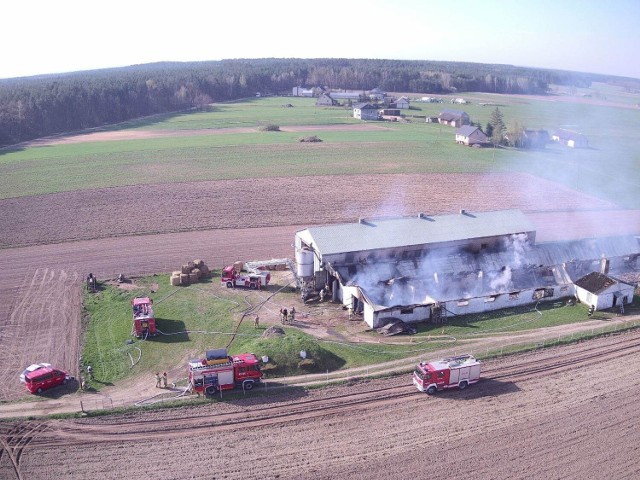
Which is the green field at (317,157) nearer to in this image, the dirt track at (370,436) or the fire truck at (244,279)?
the fire truck at (244,279)

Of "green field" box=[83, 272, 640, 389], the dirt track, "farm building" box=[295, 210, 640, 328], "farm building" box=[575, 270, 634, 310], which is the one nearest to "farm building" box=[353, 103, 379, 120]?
"farm building" box=[295, 210, 640, 328]

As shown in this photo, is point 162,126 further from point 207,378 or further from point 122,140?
point 207,378

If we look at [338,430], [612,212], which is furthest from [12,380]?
[612,212]

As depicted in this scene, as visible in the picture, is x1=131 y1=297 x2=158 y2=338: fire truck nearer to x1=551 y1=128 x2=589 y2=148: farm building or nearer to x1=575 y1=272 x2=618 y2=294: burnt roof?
x1=575 y1=272 x2=618 y2=294: burnt roof

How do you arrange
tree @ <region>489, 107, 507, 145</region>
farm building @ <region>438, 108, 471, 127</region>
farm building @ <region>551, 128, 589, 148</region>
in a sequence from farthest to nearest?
farm building @ <region>438, 108, 471, 127</region>, tree @ <region>489, 107, 507, 145</region>, farm building @ <region>551, 128, 589, 148</region>

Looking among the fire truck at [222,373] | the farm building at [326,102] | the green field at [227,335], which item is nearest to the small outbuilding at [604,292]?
the green field at [227,335]

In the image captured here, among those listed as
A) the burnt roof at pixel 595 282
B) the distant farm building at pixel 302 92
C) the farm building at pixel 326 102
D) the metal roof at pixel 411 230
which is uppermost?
the distant farm building at pixel 302 92

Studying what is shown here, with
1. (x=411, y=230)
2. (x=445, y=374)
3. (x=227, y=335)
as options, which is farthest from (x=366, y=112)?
(x=445, y=374)
